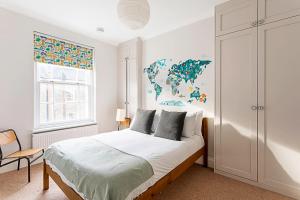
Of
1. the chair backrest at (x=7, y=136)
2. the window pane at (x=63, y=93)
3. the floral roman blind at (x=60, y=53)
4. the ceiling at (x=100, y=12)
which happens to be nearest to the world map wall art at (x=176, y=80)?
the ceiling at (x=100, y=12)

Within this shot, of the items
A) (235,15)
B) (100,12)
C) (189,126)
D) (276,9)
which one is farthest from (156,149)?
(100,12)

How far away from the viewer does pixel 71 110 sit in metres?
3.52

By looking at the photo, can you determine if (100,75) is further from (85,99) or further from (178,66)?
(178,66)

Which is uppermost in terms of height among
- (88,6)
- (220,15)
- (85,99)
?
(88,6)

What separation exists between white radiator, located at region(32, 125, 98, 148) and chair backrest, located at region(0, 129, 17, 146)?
28cm

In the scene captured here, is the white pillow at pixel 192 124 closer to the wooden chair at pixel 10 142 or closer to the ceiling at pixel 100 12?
the ceiling at pixel 100 12

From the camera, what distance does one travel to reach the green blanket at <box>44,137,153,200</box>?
1.26m

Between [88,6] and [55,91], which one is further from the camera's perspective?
[55,91]

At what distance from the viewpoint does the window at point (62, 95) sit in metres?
3.05

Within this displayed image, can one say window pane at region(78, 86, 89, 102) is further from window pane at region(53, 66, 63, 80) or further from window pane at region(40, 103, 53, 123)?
window pane at region(40, 103, 53, 123)

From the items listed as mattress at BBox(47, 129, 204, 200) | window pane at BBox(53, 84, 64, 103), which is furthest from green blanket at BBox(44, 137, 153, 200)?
window pane at BBox(53, 84, 64, 103)

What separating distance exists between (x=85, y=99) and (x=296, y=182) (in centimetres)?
386

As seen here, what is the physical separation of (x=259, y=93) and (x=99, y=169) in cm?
212

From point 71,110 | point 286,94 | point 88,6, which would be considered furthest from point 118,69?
point 286,94
